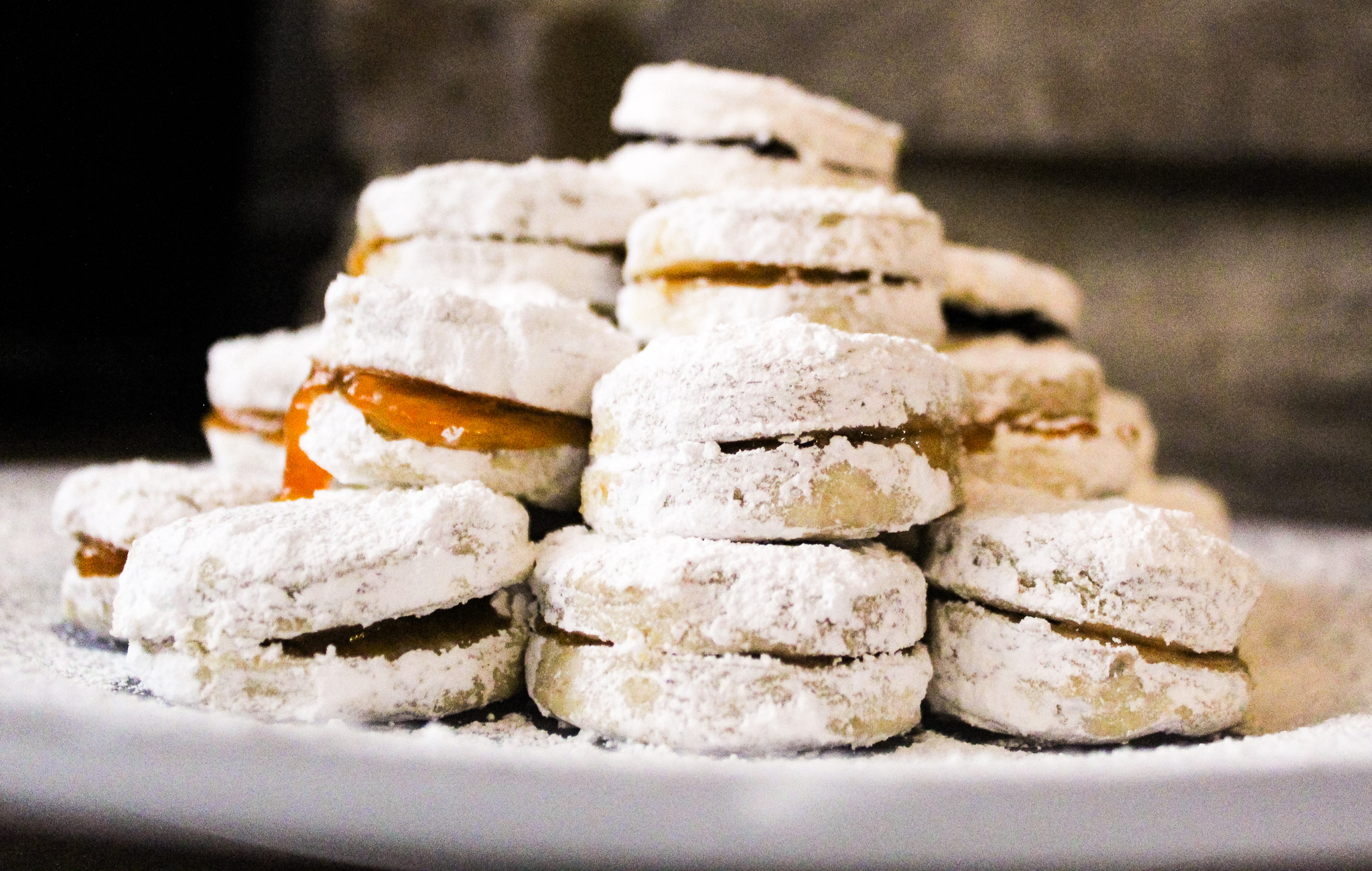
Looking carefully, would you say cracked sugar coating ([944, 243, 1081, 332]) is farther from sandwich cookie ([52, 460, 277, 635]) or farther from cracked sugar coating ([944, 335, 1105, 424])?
sandwich cookie ([52, 460, 277, 635])

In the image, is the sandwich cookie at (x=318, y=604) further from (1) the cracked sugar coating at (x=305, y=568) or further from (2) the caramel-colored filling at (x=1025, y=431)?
(2) the caramel-colored filling at (x=1025, y=431)

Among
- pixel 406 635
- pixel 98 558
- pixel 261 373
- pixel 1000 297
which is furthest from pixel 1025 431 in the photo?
pixel 98 558

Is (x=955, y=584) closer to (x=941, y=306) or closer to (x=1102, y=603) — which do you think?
(x=1102, y=603)

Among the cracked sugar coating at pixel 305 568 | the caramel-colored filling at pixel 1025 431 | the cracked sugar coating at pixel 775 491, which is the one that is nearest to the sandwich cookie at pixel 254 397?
the cracked sugar coating at pixel 305 568

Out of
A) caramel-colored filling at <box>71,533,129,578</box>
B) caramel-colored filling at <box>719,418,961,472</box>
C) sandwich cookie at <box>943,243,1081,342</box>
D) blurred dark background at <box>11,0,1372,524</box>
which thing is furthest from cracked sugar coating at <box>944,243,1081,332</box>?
blurred dark background at <box>11,0,1372,524</box>

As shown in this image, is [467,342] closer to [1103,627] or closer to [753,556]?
[753,556]

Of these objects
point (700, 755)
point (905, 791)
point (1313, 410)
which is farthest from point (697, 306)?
point (1313, 410)
